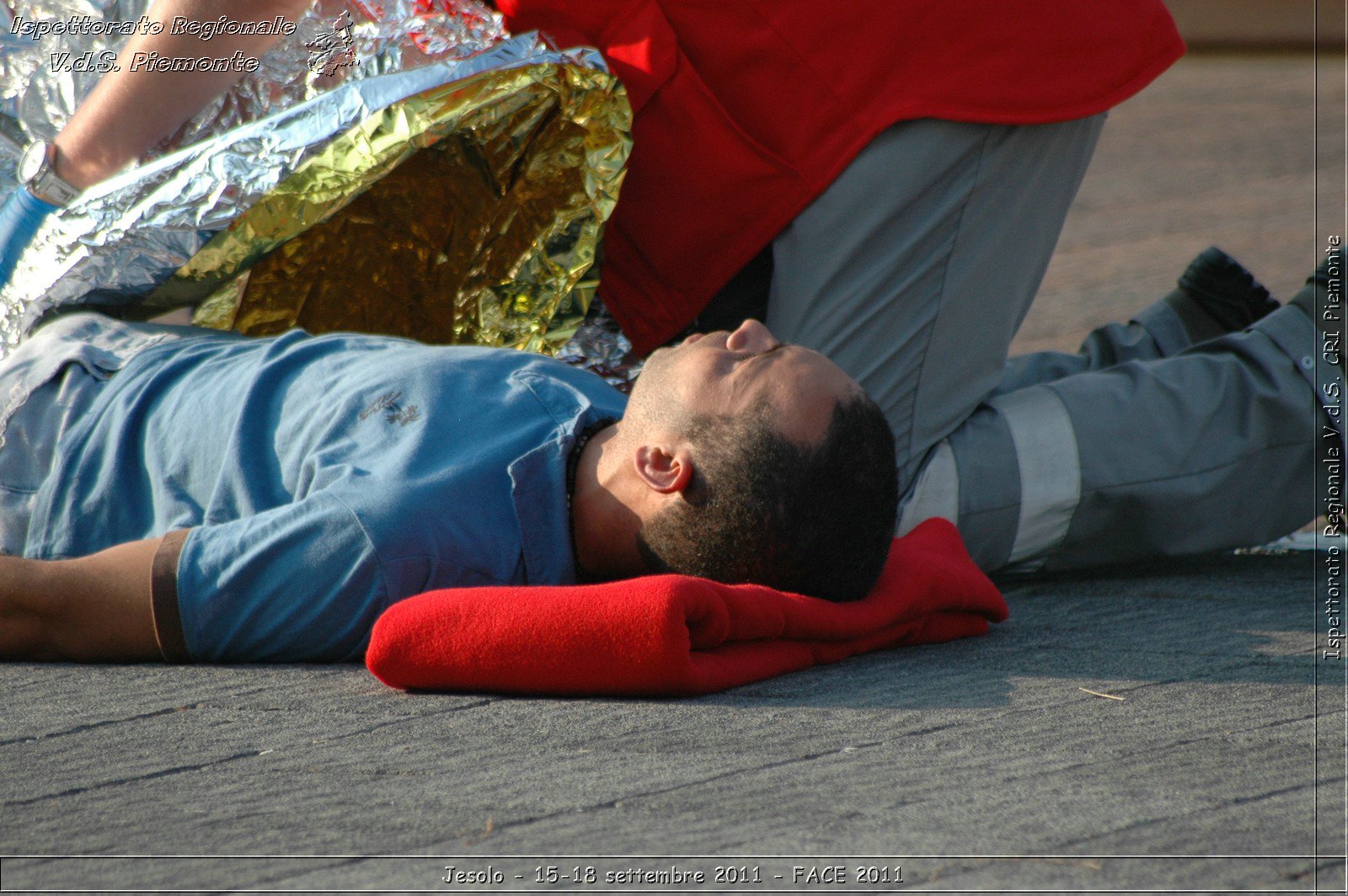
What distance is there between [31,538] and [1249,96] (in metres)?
9.42

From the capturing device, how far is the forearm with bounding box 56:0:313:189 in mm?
2564

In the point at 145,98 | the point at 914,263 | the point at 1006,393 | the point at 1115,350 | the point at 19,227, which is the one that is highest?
the point at 145,98

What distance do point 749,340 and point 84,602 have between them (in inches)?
36.7

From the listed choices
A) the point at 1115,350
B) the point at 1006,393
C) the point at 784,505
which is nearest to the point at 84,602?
the point at 784,505

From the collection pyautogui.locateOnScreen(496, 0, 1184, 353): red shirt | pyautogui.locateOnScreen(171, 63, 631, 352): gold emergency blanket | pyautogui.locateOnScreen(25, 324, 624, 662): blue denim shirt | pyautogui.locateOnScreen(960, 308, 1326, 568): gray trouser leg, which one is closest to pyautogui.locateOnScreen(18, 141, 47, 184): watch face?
pyautogui.locateOnScreen(171, 63, 631, 352): gold emergency blanket

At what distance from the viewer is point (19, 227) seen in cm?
255

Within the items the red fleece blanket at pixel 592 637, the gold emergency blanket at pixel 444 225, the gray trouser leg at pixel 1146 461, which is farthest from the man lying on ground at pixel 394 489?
the gray trouser leg at pixel 1146 461

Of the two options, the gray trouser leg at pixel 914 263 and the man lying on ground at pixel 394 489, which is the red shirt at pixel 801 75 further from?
the man lying on ground at pixel 394 489

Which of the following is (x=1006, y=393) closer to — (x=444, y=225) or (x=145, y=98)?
(x=444, y=225)

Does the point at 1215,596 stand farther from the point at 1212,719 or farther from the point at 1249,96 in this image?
the point at 1249,96

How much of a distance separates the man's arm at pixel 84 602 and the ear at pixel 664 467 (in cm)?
64

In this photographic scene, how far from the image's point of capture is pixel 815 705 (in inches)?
69.1

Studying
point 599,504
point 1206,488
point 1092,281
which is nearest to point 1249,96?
point 1092,281

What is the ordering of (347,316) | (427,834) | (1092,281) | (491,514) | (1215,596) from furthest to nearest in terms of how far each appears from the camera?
(1092,281), (347,316), (1215,596), (491,514), (427,834)
